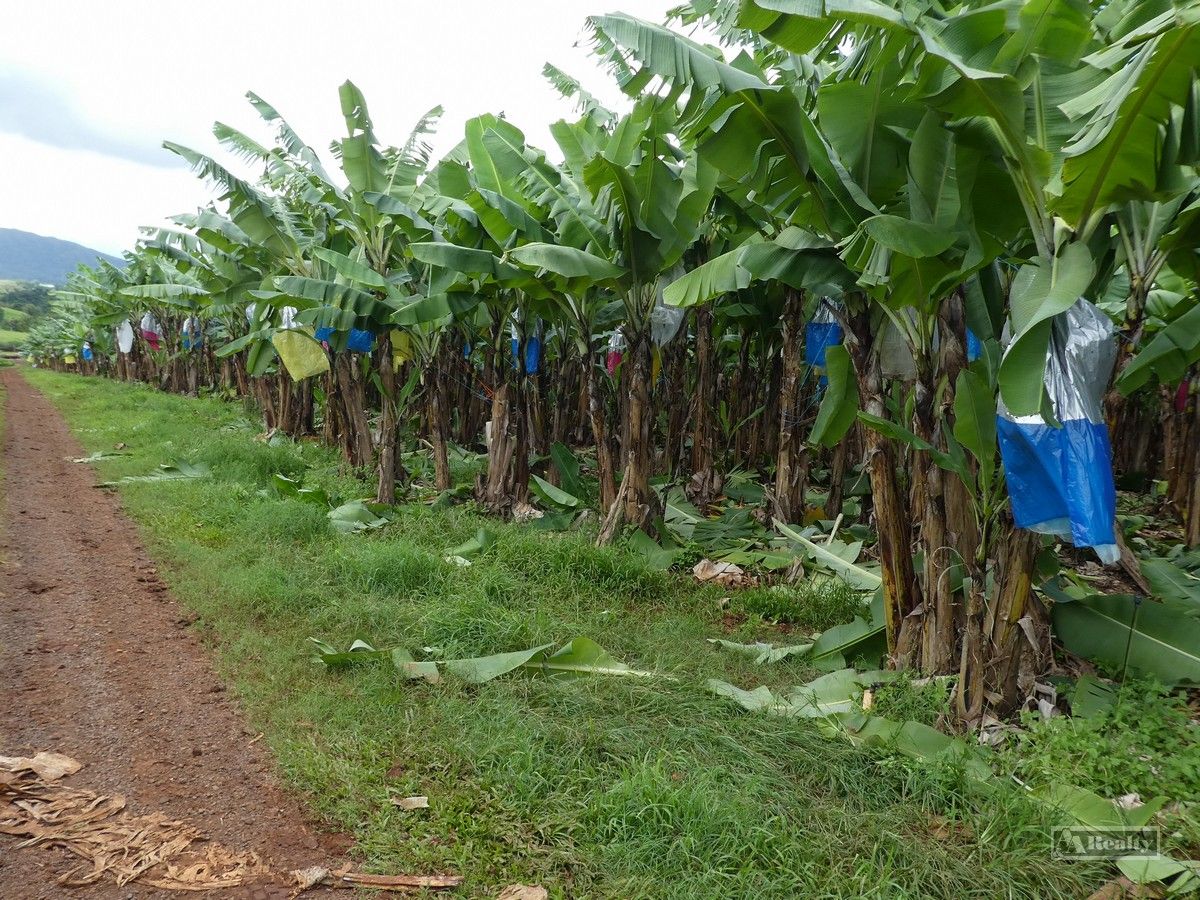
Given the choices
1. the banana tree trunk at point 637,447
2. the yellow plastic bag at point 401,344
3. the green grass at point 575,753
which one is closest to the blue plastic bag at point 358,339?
the yellow plastic bag at point 401,344

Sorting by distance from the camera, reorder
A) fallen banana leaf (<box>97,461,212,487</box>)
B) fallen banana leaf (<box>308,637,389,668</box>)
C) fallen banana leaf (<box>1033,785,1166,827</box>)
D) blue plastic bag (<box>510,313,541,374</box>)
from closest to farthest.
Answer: fallen banana leaf (<box>1033,785,1166,827</box>), fallen banana leaf (<box>308,637,389,668</box>), blue plastic bag (<box>510,313,541,374</box>), fallen banana leaf (<box>97,461,212,487</box>)

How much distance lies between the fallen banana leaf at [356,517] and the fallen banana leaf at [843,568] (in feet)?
12.9

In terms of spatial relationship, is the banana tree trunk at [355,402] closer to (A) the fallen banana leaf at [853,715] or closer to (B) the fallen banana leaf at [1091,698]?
(A) the fallen banana leaf at [853,715]

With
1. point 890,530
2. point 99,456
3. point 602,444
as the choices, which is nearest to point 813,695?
point 890,530

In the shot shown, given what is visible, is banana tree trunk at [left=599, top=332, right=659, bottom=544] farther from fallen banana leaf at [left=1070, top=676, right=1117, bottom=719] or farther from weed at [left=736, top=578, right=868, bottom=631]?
fallen banana leaf at [left=1070, top=676, right=1117, bottom=719]

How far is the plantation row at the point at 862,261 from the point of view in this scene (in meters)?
3.12

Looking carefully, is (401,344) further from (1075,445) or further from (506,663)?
(1075,445)

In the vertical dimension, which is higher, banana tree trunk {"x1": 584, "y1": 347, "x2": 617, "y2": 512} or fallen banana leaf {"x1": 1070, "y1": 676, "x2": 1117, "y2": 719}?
banana tree trunk {"x1": 584, "y1": 347, "x2": 617, "y2": 512}

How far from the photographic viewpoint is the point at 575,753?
11.6 feet

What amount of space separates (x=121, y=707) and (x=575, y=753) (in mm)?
2442

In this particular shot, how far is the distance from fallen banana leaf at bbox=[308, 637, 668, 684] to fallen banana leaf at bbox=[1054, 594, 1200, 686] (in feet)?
7.26

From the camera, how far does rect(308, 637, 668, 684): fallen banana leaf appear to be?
4.31 m

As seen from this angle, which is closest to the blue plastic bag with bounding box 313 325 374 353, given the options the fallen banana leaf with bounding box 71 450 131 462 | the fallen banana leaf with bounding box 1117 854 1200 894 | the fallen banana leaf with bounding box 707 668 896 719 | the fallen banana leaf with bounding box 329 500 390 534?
the fallen banana leaf with bounding box 329 500 390 534

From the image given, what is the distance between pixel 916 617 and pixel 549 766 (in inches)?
83.5
